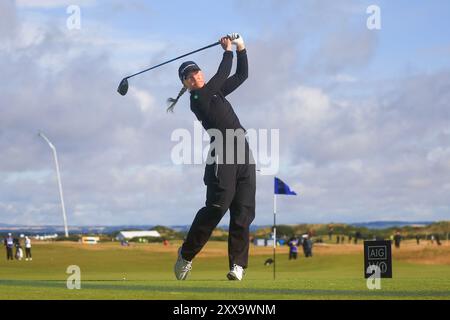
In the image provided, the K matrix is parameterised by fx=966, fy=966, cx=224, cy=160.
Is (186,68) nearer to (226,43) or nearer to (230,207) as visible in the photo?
(226,43)

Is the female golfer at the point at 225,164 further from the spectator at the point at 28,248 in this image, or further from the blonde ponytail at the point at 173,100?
the spectator at the point at 28,248

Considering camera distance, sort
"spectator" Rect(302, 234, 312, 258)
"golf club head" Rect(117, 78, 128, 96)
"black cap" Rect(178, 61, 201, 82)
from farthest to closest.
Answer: "spectator" Rect(302, 234, 312, 258) → "golf club head" Rect(117, 78, 128, 96) → "black cap" Rect(178, 61, 201, 82)

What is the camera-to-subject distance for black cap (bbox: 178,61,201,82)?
14586 mm

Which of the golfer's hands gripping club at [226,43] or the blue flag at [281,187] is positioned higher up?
the golfer's hands gripping club at [226,43]

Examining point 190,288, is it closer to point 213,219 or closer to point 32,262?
point 213,219

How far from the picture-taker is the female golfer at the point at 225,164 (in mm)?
14266

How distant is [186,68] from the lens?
14609mm

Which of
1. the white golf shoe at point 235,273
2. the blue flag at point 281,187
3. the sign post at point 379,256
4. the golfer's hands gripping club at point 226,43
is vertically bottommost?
the white golf shoe at point 235,273

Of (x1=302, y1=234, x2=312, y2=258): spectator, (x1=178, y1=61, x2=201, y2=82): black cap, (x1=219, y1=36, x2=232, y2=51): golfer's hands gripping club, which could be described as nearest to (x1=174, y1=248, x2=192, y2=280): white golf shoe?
(x1=178, y1=61, x2=201, y2=82): black cap

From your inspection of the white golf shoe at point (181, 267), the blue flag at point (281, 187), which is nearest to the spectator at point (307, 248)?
the blue flag at point (281, 187)

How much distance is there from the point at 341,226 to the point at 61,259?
232 feet

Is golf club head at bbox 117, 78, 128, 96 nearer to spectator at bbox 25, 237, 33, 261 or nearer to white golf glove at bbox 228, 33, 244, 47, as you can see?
white golf glove at bbox 228, 33, 244, 47

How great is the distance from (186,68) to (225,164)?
162 cm
